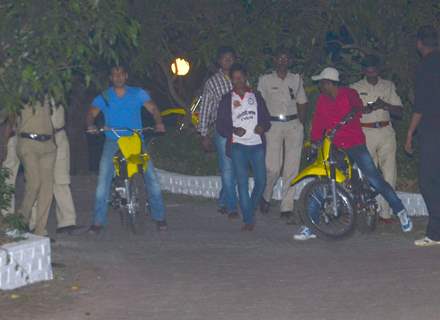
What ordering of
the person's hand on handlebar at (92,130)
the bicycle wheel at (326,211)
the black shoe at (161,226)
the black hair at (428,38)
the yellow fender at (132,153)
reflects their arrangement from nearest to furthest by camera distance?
the black hair at (428,38)
the bicycle wheel at (326,211)
the yellow fender at (132,153)
the person's hand on handlebar at (92,130)
the black shoe at (161,226)

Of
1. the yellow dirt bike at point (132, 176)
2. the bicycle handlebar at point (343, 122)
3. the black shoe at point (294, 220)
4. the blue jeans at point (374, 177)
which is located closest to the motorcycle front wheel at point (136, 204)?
the yellow dirt bike at point (132, 176)

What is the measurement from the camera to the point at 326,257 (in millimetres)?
12133

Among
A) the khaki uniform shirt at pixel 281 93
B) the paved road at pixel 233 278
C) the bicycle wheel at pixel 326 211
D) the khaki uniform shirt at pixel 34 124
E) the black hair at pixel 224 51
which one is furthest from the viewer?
the black hair at pixel 224 51

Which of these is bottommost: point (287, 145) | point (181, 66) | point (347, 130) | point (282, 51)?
point (287, 145)

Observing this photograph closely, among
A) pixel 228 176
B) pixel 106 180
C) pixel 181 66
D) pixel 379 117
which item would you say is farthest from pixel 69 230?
pixel 181 66

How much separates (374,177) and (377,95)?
103cm

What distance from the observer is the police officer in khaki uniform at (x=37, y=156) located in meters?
12.7

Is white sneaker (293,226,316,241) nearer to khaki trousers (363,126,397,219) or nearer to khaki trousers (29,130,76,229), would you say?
khaki trousers (363,126,397,219)

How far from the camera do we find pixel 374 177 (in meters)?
13.4

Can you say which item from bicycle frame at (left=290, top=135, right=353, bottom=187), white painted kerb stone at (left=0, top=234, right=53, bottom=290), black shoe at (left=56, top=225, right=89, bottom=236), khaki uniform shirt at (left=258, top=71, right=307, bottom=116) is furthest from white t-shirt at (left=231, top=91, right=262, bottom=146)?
white painted kerb stone at (left=0, top=234, right=53, bottom=290)

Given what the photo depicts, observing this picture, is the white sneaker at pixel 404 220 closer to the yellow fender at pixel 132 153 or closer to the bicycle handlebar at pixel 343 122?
the bicycle handlebar at pixel 343 122

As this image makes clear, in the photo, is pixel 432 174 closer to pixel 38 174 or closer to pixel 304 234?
pixel 304 234

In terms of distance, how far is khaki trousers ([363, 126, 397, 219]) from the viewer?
14109mm

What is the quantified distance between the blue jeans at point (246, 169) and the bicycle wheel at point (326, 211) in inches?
41.3
